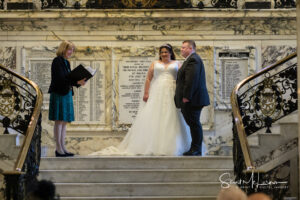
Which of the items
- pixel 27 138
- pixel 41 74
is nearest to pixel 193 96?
pixel 27 138

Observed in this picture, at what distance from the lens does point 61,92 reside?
10.9m

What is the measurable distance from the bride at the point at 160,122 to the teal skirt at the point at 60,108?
4.68 ft

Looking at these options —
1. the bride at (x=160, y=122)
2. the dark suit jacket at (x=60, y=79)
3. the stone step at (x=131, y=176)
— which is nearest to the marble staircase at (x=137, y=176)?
the stone step at (x=131, y=176)

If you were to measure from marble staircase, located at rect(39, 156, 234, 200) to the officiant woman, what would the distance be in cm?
63

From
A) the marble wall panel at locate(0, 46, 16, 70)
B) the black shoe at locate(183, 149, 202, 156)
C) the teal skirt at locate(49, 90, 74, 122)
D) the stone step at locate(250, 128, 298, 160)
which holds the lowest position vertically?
the black shoe at locate(183, 149, 202, 156)

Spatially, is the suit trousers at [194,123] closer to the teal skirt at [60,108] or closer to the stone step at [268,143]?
the stone step at [268,143]

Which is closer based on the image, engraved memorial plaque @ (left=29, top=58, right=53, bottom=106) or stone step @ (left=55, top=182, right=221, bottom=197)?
stone step @ (left=55, top=182, right=221, bottom=197)

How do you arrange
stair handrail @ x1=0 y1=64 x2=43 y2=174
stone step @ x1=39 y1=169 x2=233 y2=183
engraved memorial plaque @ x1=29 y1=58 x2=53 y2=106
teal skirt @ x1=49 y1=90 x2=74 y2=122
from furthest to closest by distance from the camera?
engraved memorial plaque @ x1=29 y1=58 x2=53 y2=106, teal skirt @ x1=49 y1=90 x2=74 y2=122, stone step @ x1=39 y1=169 x2=233 y2=183, stair handrail @ x1=0 y1=64 x2=43 y2=174

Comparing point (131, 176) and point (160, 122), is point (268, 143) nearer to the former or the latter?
point (160, 122)

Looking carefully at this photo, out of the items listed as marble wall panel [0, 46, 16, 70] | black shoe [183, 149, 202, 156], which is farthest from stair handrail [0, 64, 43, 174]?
marble wall panel [0, 46, 16, 70]

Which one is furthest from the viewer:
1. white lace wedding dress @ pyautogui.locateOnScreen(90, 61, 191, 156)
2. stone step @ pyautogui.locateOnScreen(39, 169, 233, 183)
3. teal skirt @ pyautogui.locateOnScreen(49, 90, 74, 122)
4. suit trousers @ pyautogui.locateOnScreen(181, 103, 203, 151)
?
white lace wedding dress @ pyautogui.locateOnScreen(90, 61, 191, 156)

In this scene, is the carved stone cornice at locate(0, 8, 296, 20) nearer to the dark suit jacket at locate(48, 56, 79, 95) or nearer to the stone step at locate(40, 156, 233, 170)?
the dark suit jacket at locate(48, 56, 79, 95)

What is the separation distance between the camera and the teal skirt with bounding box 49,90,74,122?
35.7ft

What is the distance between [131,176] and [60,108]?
166cm
